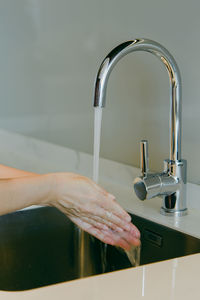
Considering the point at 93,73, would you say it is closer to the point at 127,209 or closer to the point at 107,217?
the point at 127,209

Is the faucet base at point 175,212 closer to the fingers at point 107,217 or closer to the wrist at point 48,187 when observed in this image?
the fingers at point 107,217

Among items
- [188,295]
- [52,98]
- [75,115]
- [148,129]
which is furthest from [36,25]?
[188,295]

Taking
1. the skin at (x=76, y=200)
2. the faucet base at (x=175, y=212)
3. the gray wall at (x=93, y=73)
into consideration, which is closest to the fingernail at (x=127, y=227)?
the skin at (x=76, y=200)

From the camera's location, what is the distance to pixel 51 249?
3.61ft

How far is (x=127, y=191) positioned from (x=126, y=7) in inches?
17.8

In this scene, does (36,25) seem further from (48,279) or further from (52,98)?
(48,279)

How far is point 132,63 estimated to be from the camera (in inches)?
47.8

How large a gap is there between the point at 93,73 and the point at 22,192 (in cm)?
61

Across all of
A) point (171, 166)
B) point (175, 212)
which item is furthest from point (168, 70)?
point (175, 212)

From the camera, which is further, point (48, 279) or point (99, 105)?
point (48, 279)

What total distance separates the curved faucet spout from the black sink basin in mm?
171

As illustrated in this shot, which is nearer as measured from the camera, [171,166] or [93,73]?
[171,166]

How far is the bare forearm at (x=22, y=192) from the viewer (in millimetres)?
828

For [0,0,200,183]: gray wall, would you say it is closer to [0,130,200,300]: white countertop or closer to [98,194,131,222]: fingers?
[0,130,200,300]: white countertop
